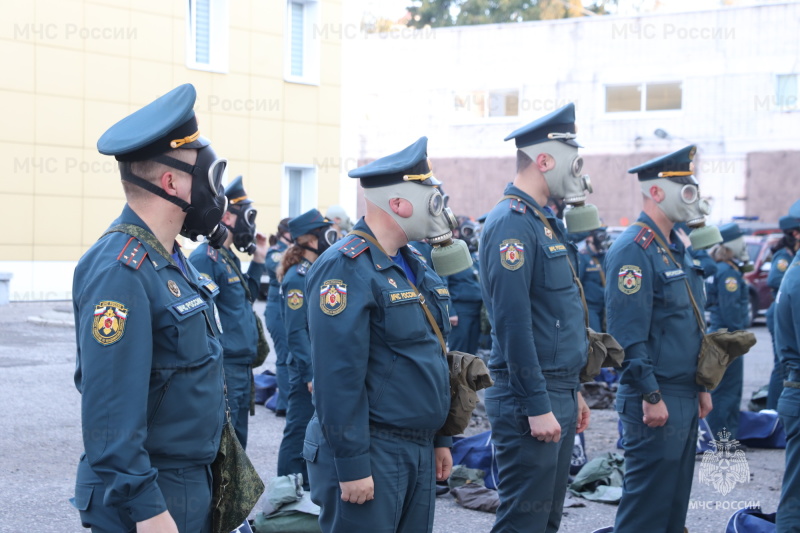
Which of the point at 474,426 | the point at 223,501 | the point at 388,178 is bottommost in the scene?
the point at 474,426

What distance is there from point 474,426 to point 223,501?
20.8 ft

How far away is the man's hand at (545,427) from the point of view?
4.67 m

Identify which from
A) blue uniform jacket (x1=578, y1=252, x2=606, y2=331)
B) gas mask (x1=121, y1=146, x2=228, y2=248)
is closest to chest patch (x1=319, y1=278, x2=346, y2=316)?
gas mask (x1=121, y1=146, x2=228, y2=248)

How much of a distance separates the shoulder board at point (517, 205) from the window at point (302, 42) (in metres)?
18.4

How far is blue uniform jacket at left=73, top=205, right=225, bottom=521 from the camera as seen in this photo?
2.80 m

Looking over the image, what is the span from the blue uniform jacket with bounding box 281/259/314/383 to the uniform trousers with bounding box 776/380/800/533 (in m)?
3.48

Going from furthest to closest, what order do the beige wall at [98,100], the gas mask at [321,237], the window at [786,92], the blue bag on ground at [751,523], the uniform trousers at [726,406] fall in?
1. the window at [786,92]
2. the beige wall at [98,100]
3. the uniform trousers at [726,406]
4. the gas mask at [321,237]
5. the blue bag on ground at [751,523]

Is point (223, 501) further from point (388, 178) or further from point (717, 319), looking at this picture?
point (717, 319)

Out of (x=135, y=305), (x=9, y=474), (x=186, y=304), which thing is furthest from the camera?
(x=9, y=474)

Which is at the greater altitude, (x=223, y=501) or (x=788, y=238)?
(x=788, y=238)

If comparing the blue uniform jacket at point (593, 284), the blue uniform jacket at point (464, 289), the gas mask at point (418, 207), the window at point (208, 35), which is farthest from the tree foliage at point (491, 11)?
the gas mask at point (418, 207)

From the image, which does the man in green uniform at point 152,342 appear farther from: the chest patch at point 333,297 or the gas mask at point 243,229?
the gas mask at point 243,229

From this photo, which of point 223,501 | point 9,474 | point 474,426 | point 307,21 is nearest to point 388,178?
point 223,501

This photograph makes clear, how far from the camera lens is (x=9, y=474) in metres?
7.24
